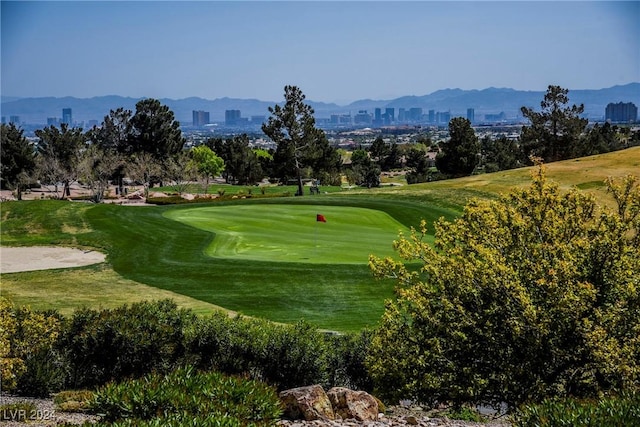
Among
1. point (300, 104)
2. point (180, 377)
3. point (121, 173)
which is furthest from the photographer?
point (121, 173)

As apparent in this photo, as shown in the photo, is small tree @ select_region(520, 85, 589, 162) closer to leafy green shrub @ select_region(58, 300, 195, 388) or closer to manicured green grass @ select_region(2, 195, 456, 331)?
manicured green grass @ select_region(2, 195, 456, 331)

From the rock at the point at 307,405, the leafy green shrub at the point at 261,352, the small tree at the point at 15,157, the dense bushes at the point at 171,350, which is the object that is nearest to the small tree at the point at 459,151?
the small tree at the point at 15,157

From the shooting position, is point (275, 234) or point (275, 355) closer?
point (275, 355)

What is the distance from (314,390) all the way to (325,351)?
3.16m

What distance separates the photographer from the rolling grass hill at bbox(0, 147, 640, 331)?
77.0ft

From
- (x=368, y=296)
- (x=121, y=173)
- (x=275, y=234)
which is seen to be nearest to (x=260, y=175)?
(x=121, y=173)

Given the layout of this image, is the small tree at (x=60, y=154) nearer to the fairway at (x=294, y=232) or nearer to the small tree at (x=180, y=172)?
the small tree at (x=180, y=172)

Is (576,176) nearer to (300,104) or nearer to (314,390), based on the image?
Result: (300,104)

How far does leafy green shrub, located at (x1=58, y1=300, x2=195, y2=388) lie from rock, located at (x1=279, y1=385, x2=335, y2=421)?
4332mm

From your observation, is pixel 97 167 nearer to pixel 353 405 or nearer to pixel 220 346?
pixel 220 346

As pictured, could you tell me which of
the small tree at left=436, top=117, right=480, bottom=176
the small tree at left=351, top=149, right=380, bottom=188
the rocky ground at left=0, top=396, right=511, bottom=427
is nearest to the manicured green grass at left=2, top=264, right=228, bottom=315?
the rocky ground at left=0, top=396, right=511, bottom=427

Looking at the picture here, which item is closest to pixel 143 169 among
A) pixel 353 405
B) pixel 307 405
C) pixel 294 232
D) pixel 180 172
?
pixel 180 172

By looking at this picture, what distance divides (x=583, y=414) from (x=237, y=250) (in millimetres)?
25042

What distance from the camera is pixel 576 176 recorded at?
2184 inches
